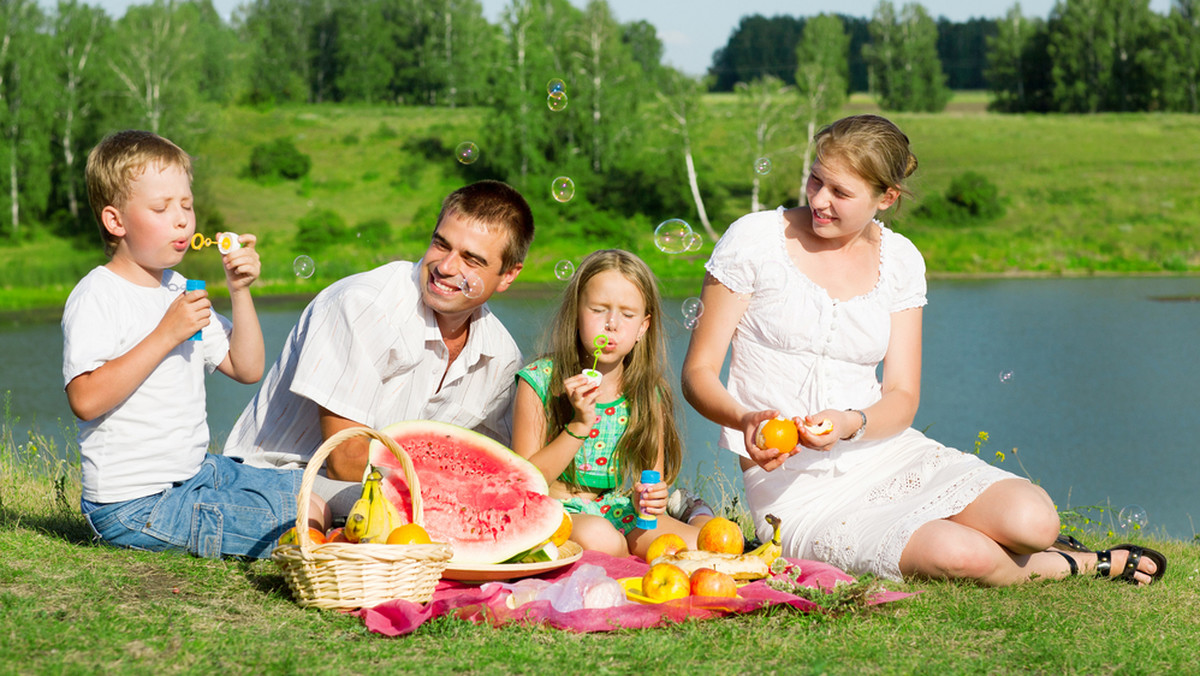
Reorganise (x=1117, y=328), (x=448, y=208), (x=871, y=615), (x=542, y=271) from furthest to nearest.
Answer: (x=542, y=271)
(x=1117, y=328)
(x=448, y=208)
(x=871, y=615)

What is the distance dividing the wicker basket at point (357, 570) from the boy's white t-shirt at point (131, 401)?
866mm

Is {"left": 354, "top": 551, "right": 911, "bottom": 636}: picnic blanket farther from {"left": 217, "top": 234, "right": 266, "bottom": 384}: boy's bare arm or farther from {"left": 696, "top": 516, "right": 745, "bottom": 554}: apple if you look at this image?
{"left": 217, "top": 234, "right": 266, "bottom": 384}: boy's bare arm

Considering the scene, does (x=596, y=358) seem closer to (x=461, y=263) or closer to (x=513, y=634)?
(x=461, y=263)

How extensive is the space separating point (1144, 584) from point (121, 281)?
4301mm

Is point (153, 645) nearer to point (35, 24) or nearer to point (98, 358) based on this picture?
point (98, 358)

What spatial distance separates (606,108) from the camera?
4009 cm

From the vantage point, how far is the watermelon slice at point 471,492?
4.23m

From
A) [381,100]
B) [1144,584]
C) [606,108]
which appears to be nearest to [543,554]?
[1144,584]

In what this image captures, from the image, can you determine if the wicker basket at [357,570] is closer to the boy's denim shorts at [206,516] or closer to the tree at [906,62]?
the boy's denim shorts at [206,516]

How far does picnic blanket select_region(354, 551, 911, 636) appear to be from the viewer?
3.66 metres

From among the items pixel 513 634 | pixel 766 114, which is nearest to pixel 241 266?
pixel 513 634

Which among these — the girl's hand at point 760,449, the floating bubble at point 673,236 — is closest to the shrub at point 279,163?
the floating bubble at point 673,236

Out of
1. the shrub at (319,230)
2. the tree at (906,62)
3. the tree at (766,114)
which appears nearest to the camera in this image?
the shrub at (319,230)

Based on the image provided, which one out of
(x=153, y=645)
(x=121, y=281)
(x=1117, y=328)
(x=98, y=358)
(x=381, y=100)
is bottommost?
(x=1117, y=328)
